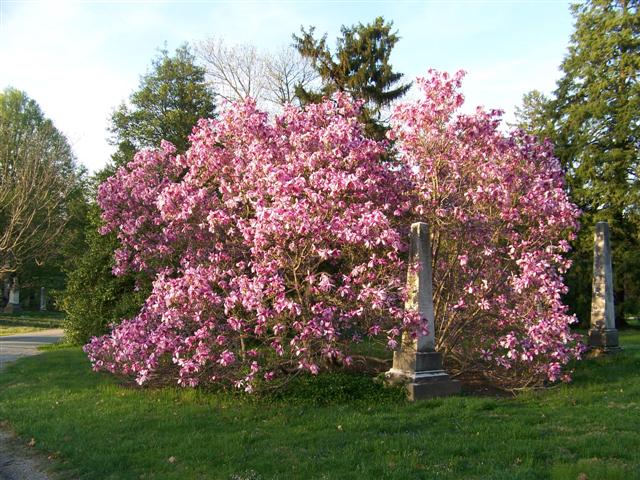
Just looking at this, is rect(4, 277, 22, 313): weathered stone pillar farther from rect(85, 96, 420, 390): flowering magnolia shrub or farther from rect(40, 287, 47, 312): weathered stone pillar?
Result: rect(85, 96, 420, 390): flowering magnolia shrub

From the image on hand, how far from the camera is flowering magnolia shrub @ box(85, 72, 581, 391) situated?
7.50 m

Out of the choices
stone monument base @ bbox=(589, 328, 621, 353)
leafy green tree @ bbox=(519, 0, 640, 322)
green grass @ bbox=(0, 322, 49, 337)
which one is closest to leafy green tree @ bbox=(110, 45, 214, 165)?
green grass @ bbox=(0, 322, 49, 337)

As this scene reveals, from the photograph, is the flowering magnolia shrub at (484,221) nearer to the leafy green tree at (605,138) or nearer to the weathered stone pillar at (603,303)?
the weathered stone pillar at (603,303)

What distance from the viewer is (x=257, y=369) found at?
24.5ft

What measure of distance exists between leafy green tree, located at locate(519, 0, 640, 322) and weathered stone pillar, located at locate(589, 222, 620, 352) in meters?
12.5

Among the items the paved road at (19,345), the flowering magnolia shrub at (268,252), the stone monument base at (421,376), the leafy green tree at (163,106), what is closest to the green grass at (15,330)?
the paved road at (19,345)

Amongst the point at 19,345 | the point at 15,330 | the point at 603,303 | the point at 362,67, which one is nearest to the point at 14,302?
the point at 15,330

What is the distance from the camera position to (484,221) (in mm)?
8914

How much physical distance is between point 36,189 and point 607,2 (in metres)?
27.0

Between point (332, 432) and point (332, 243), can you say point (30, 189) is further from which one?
point (332, 432)

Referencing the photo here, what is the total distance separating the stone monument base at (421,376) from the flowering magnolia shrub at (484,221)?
0.86m

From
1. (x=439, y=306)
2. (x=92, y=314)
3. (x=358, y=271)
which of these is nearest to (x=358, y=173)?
(x=358, y=271)

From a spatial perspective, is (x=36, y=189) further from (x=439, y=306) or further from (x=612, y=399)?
(x=612, y=399)

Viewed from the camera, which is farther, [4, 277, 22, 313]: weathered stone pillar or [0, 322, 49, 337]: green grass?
[4, 277, 22, 313]: weathered stone pillar
